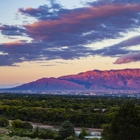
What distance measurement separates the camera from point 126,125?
31.5 meters

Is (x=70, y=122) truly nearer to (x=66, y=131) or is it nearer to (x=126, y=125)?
(x=66, y=131)

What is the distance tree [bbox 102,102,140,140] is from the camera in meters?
31.4

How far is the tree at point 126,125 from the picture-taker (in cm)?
3136

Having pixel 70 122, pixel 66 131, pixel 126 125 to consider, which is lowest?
pixel 70 122

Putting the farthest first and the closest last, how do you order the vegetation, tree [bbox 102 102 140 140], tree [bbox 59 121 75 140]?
tree [bbox 59 121 75 140]
the vegetation
tree [bbox 102 102 140 140]

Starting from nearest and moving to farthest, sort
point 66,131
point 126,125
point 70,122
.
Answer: point 126,125
point 66,131
point 70,122

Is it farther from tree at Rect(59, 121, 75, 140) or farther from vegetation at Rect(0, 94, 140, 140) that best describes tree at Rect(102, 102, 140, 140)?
tree at Rect(59, 121, 75, 140)

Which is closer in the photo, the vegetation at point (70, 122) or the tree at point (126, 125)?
the tree at point (126, 125)

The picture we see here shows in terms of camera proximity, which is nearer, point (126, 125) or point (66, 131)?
point (126, 125)

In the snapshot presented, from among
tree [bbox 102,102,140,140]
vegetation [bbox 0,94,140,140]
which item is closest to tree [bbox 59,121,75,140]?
vegetation [bbox 0,94,140,140]

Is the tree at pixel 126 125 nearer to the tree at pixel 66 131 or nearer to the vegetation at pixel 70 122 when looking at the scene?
the vegetation at pixel 70 122

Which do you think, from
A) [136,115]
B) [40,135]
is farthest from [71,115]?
[136,115]

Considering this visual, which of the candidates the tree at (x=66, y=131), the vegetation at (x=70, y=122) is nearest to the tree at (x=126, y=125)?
the vegetation at (x=70, y=122)

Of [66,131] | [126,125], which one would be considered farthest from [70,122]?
[126,125]
